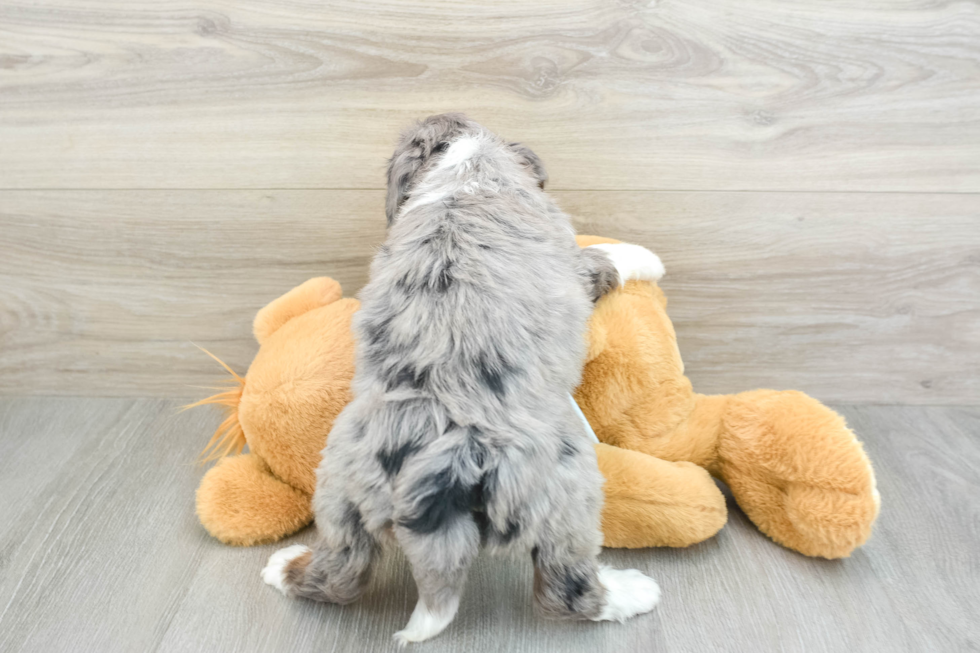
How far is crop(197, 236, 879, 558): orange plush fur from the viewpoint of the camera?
1.20 m

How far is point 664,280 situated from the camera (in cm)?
160

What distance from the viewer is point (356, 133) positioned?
4.87 feet

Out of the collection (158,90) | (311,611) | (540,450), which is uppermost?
(158,90)

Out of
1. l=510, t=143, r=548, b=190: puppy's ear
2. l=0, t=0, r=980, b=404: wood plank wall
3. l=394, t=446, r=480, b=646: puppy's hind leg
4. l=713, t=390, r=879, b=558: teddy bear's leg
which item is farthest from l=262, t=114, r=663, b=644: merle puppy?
l=0, t=0, r=980, b=404: wood plank wall

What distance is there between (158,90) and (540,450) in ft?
3.85

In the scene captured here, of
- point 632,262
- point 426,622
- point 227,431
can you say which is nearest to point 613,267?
point 632,262

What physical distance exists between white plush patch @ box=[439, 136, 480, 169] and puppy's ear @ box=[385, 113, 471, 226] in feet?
0.07

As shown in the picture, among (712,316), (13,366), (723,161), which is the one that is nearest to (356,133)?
(723,161)

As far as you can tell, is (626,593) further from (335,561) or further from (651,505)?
(335,561)

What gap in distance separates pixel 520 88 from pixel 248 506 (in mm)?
1001

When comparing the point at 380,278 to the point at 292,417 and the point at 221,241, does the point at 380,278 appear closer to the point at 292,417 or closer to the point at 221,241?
the point at 292,417

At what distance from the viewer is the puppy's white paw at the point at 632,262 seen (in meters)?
1.23

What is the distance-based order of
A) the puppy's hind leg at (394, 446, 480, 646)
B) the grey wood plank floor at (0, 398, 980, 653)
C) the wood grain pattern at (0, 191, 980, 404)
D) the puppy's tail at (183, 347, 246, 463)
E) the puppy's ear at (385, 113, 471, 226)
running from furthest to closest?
the wood grain pattern at (0, 191, 980, 404) → the puppy's tail at (183, 347, 246, 463) → the puppy's ear at (385, 113, 471, 226) → the grey wood plank floor at (0, 398, 980, 653) → the puppy's hind leg at (394, 446, 480, 646)

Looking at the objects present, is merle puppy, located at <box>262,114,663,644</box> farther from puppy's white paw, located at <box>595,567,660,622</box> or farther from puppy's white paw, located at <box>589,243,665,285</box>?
puppy's white paw, located at <box>589,243,665,285</box>
